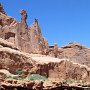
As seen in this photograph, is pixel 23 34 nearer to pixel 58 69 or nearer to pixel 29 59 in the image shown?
pixel 58 69

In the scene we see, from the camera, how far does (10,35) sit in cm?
6000

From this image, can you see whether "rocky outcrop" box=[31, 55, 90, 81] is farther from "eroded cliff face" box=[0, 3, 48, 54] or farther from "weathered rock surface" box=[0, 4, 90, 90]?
"eroded cliff face" box=[0, 3, 48, 54]

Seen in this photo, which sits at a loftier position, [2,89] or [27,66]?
[27,66]

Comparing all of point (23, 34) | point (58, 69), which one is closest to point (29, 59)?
point (58, 69)

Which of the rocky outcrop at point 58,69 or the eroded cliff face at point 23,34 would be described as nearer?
the rocky outcrop at point 58,69

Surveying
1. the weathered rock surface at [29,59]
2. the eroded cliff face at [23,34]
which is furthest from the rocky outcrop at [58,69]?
the eroded cliff face at [23,34]

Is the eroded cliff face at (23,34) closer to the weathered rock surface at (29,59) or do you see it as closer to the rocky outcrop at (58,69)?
the weathered rock surface at (29,59)

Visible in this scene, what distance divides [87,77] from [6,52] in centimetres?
1541

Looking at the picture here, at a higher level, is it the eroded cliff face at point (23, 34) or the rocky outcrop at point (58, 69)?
the eroded cliff face at point (23, 34)

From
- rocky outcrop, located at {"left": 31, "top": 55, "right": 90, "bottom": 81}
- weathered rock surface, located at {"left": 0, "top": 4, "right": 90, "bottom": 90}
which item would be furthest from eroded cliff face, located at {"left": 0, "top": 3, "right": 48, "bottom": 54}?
rocky outcrop, located at {"left": 31, "top": 55, "right": 90, "bottom": 81}

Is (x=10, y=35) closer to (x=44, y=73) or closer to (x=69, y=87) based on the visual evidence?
(x=44, y=73)

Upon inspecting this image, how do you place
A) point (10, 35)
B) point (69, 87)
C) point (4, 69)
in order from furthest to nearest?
point (10, 35), point (4, 69), point (69, 87)

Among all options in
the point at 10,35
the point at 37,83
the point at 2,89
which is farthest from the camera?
the point at 10,35

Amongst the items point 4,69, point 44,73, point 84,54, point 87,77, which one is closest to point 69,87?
point 4,69
